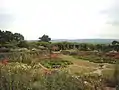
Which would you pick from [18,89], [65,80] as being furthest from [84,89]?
[18,89]

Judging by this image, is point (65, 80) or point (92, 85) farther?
point (92, 85)

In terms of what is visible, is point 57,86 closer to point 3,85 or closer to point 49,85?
point 49,85

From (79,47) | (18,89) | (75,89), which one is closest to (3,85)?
(18,89)

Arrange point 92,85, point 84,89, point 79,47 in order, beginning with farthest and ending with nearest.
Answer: point 79,47, point 92,85, point 84,89

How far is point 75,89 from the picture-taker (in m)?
7.48

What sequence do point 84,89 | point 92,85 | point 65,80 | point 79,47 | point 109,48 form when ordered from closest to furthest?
point 65,80
point 84,89
point 92,85
point 109,48
point 79,47

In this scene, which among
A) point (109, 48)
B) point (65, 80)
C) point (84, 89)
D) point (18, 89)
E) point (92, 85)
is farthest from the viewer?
point (109, 48)

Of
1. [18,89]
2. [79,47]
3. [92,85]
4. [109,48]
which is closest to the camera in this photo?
[18,89]

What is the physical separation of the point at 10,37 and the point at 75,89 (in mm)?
32545

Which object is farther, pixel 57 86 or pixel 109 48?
pixel 109 48

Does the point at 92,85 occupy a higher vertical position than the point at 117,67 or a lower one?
lower

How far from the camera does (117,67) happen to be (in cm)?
823

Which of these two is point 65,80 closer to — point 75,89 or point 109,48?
point 75,89

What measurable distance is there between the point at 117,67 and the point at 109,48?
25808 millimetres
